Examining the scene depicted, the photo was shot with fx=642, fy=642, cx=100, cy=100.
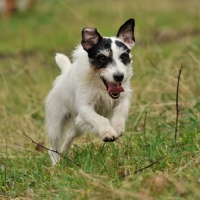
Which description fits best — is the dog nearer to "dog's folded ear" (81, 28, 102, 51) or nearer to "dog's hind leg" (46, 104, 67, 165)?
"dog's folded ear" (81, 28, 102, 51)

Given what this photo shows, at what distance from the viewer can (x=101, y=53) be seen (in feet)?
19.3

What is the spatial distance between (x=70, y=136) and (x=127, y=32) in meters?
1.51

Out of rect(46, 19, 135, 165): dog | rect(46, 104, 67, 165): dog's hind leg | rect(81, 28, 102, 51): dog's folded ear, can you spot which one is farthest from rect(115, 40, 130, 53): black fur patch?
rect(46, 104, 67, 165): dog's hind leg

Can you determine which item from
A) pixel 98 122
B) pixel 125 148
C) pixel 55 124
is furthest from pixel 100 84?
pixel 55 124

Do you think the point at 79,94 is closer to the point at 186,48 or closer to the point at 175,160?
the point at 175,160

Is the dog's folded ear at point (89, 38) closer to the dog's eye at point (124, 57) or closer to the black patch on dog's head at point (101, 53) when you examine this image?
the black patch on dog's head at point (101, 53)

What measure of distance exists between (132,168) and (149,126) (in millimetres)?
1922

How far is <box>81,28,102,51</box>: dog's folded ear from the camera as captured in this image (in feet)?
19.7

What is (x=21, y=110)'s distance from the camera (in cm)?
921

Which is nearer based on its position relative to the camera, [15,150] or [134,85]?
[15,150]

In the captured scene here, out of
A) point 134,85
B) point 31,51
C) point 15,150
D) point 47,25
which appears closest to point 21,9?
point 47,25

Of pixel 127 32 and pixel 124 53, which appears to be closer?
pixel 124 53

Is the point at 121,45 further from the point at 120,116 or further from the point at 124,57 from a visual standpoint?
the point at 120,116

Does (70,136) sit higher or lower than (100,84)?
lower
